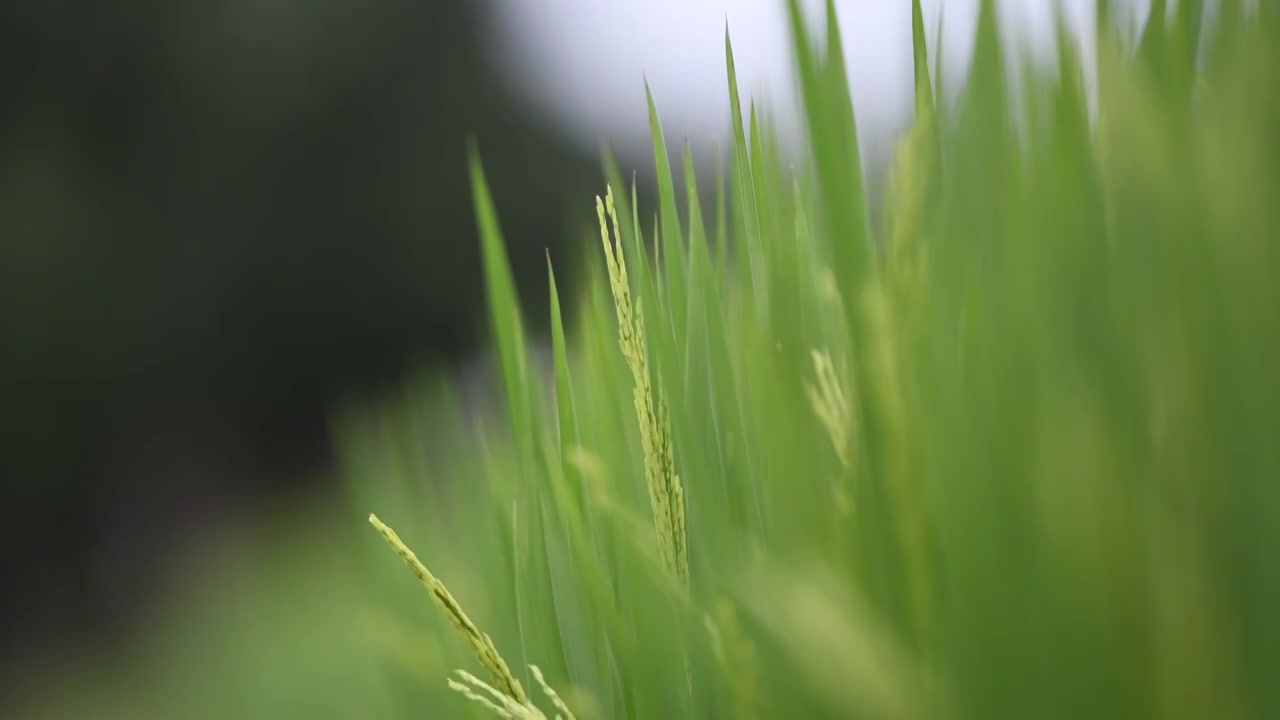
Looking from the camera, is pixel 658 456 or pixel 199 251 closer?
pixel 658 456

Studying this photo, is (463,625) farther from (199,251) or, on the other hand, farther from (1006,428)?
(199,251)

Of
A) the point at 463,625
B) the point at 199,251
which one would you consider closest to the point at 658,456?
the point at 463,625

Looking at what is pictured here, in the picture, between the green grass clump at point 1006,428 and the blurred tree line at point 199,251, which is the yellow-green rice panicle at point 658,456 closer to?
the green grass clump at point 1006,428

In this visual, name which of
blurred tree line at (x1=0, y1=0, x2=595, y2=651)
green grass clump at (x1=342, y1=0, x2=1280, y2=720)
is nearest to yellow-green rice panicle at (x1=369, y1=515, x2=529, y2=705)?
green grass clump at (x1=342, y1=0, x2=1280, y2=720)

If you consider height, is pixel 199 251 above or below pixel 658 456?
above

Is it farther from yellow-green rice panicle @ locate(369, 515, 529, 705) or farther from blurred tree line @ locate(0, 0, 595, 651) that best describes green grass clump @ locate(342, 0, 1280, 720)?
blurred tree line @ locate(0, 0, 595, 651)

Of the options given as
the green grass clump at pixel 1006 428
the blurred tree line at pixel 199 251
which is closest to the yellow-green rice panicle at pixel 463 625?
the green grass clump at pixel 1006 428
